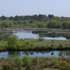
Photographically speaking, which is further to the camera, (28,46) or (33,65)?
(28,46)

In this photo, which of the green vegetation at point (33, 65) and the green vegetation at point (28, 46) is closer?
the green vegetation at point (33, 65)

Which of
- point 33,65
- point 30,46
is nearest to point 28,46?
point 30,46

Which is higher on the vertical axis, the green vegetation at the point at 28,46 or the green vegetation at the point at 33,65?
the green vegetation at the point at 33,65

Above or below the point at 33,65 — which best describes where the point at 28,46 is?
below

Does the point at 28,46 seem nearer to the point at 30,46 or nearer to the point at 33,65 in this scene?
the point at 30,46

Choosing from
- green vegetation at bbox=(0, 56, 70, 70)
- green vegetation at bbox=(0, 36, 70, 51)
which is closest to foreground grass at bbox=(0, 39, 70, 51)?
green vegetation at bbox=(0, 36, 70, 51)

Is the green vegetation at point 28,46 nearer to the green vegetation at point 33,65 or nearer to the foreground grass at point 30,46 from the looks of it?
the foreground grass at point 30,46

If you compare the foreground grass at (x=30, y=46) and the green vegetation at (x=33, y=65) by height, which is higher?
the green vegetation at (x=33, y=65)

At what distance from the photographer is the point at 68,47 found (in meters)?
30.0

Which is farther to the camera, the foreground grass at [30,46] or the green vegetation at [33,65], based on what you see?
the foreground grass at [30,46]

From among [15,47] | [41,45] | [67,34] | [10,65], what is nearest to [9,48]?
[15,47]

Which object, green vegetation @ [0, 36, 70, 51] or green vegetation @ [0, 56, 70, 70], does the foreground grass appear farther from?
green vegetation @ [0, 56, 70, 70]

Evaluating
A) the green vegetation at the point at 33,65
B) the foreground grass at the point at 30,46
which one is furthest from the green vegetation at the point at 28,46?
the green vegetation at the point at 33,65

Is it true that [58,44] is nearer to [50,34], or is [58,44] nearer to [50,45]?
[50,45]
